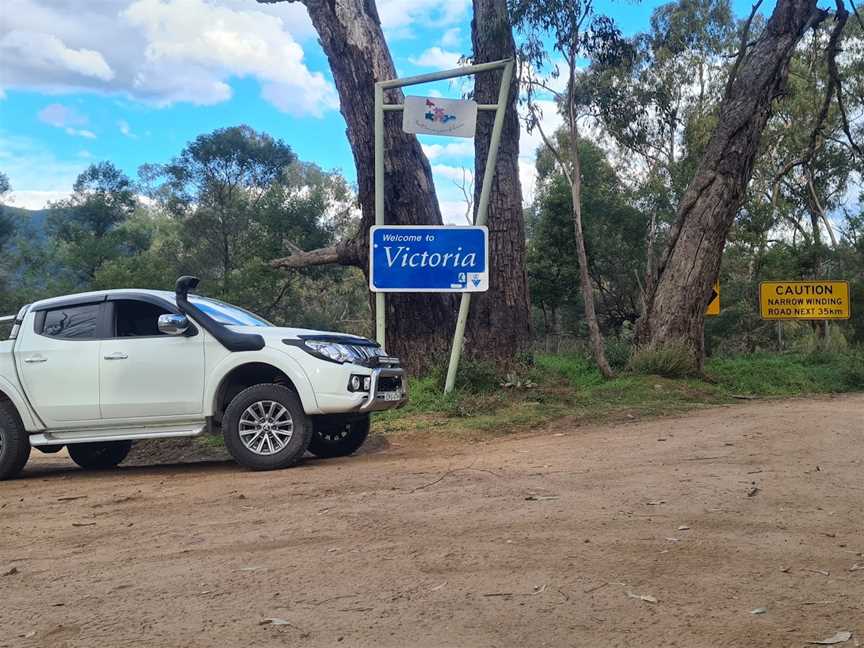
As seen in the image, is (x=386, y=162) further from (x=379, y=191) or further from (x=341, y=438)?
(x=341, y=438)

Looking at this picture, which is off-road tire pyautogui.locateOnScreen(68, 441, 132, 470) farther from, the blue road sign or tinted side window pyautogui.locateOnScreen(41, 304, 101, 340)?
the blue road sign

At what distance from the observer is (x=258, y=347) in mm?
7855

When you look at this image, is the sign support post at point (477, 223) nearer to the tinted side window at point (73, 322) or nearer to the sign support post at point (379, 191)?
the sign support post at point (379, 191)

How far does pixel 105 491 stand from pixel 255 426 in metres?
1.39

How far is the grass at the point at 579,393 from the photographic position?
1038 centimetres

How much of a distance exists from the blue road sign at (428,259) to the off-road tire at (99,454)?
12.8 feet

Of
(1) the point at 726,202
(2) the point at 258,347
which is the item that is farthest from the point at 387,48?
(2) the point at 258,347

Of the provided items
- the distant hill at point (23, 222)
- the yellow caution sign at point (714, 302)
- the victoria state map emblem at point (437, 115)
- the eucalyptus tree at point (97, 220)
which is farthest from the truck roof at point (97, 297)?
the distant hill at point (23, 222)

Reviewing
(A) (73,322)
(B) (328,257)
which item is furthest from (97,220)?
(A) (73,322)

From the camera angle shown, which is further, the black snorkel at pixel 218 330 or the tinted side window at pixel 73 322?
the tinted side window at pixel 73 322

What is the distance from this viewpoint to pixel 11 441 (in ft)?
26.8

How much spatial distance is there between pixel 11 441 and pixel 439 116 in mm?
6916

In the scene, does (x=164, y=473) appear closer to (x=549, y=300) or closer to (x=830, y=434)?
(x=830, y=434)

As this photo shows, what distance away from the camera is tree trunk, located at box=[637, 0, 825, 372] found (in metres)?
14.2
